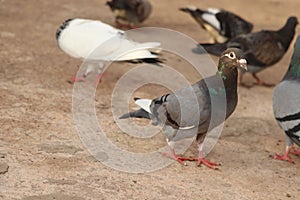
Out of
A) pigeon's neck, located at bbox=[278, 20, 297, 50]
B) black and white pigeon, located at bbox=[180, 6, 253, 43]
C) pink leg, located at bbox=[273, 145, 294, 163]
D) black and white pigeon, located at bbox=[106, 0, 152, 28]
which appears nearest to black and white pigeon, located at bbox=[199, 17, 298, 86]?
pigeon's neck, located at bbox=[278, 20, 297, 50]

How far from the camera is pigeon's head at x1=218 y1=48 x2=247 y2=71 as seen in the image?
5.54 m

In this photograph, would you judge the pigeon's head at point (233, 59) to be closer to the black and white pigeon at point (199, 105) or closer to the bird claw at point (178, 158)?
the black and white pigeon at point (199, 105)

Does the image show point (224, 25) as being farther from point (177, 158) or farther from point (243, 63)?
point (177, 158)

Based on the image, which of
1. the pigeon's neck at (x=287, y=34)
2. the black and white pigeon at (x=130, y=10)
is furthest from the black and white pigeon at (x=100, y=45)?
the black and white pigeon at (x=130, y=10)

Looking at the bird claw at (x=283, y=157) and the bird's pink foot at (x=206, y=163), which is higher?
the bird's pink foot at (x=206, y=163)

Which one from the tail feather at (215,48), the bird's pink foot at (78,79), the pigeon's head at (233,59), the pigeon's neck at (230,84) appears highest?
the pigeon's head at (233,59)

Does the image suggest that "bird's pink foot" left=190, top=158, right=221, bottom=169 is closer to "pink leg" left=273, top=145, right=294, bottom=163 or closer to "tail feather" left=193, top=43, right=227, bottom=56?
"pink leg" left=273, top=145, right=294, bottom=163

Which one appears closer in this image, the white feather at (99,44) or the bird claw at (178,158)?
the bird claw at (178,158)

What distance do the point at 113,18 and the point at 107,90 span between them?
4037mm

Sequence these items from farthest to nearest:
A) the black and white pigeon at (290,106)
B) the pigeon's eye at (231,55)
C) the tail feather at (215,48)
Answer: the tail feather at (215,48) < the black and white pigeon at (290,106) < the pigeon's eye at (231,55)

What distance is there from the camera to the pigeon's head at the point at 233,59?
554 cm

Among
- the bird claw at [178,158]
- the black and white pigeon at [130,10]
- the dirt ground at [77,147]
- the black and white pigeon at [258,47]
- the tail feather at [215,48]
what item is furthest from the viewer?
the black and white pigeon at [130,10]

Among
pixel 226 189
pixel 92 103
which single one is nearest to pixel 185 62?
pixel 92 103

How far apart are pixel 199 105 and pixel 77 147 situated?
4.19 feet
